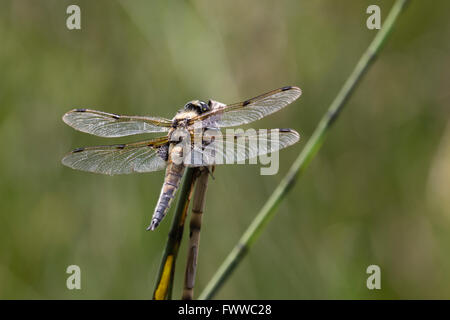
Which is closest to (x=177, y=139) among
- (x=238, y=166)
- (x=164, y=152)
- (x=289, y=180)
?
(x=164, y=152)

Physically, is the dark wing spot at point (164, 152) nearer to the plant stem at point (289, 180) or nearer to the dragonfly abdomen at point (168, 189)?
the dragonfly abdomen at point (168, 189)

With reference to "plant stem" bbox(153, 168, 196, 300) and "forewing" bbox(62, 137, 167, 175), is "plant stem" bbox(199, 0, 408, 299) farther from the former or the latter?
"forewing" bbox(62, 137, 167, 175)

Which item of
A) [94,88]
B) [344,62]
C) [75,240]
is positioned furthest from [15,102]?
[344,62]

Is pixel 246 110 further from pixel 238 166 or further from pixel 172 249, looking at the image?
pixel 238 166

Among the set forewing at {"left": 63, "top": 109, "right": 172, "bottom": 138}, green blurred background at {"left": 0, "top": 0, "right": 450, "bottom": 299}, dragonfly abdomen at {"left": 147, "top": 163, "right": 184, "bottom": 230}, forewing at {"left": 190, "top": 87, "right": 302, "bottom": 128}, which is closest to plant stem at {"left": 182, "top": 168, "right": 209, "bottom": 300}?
dragonfly abdomen at {"left": 147, "top": 163, "right": 184, "bottom": 230}

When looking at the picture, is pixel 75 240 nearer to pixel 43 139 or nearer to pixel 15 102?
pixel 43 139

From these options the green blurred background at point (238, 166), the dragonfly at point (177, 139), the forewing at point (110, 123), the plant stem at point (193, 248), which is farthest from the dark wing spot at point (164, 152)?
the green blurred background at point (238, 166)

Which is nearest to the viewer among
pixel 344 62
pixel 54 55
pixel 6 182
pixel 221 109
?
pixel 221 109
